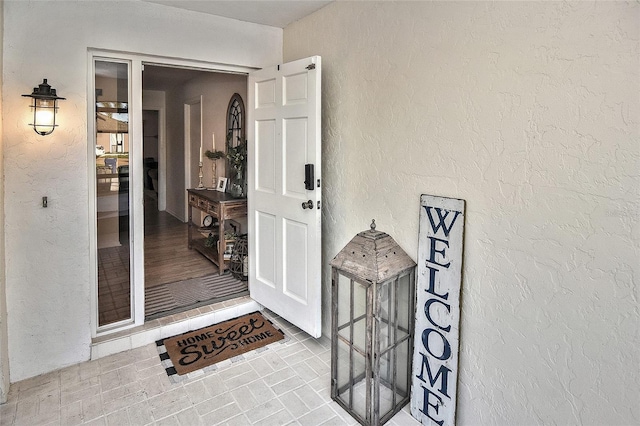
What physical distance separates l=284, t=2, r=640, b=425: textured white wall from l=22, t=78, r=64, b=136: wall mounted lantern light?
6.38 feet

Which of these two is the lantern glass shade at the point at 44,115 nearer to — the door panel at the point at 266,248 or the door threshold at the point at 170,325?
the door threshold at the point at 170,325

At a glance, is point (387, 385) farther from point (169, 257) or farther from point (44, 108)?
point (169, 257)

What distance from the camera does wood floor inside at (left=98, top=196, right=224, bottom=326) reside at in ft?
9.28

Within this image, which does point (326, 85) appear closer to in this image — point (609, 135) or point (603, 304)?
point (609, 135)

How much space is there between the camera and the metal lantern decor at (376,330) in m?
2.01

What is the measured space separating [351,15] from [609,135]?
1723 mm

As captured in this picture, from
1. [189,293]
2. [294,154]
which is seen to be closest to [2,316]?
[189,293]

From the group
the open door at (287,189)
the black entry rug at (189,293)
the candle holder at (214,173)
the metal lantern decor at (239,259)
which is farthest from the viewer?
the candle holder at (214,173)

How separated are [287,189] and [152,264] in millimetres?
2418

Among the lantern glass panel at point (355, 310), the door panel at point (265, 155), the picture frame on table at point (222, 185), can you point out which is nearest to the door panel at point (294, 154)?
the door panel at point (265, 155)

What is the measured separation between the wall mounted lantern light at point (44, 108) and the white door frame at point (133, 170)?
0.72 feet

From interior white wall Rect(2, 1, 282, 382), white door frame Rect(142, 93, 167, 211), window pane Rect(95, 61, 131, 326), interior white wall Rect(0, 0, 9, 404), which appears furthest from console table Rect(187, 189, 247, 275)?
white door frame Rect(142, 93, 167, 211)

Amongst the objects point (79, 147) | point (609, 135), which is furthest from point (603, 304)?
point (79, 147)

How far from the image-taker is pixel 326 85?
110 inches
